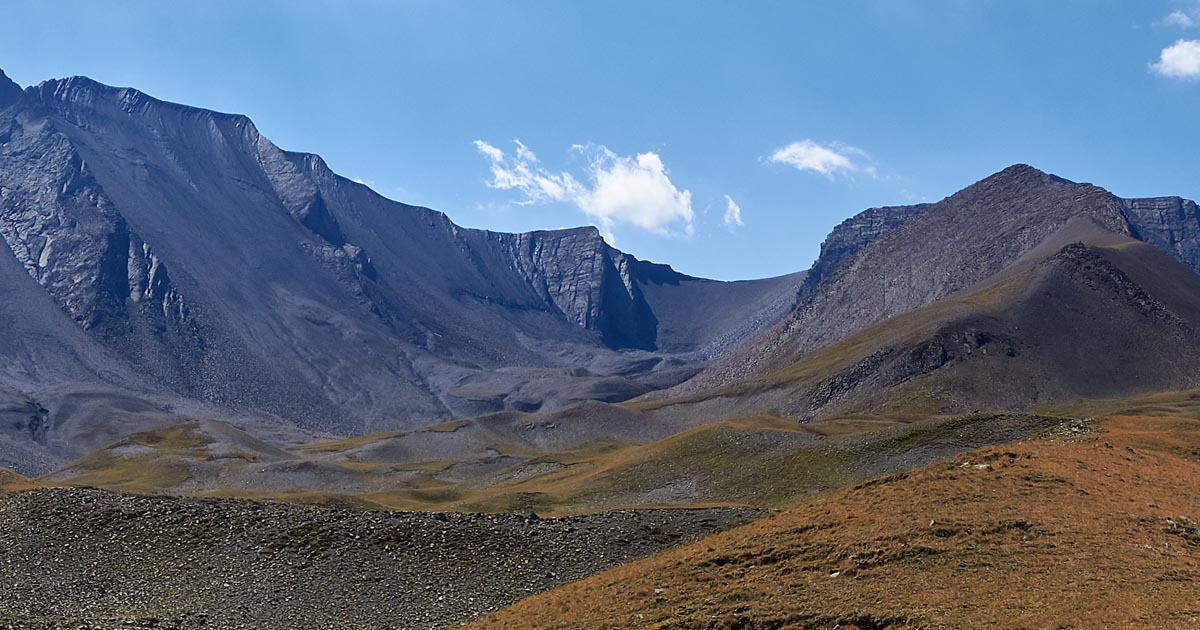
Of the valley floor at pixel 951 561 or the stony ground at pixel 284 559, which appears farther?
the stony ground at pixel 284 559

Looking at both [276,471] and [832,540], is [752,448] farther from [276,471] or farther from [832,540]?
[276,471]

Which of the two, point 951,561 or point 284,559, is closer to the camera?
point 951,561

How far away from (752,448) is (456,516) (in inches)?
1385

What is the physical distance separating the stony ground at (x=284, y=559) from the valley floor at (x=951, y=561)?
7281 mm

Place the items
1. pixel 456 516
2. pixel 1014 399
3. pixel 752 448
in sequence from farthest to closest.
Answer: pixel 1014 399 → pixel 752 448 → pixel 456 516

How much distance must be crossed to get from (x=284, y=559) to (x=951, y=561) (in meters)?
29.0

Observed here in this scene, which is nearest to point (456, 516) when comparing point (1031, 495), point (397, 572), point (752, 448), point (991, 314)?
point (397, 572)

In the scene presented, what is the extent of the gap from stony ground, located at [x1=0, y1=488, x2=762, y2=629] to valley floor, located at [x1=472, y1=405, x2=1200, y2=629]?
23.9ft

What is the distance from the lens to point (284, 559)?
1762 inches

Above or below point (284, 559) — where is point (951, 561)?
above

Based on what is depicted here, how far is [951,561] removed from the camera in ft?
93.6

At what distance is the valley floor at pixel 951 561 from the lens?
25.1 meters

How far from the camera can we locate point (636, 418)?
194 m

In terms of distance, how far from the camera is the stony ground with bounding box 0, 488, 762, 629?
133ft
